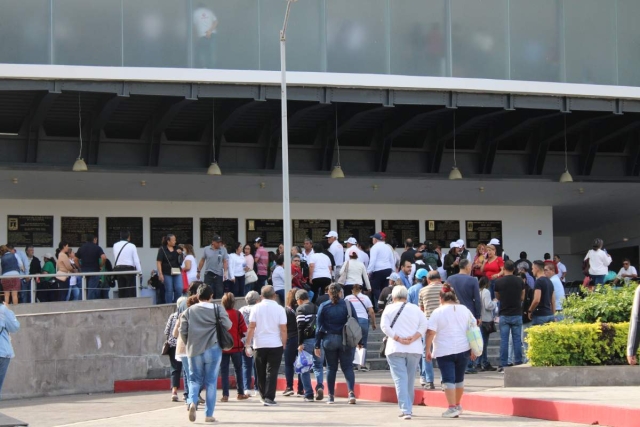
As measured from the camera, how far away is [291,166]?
2958 cm

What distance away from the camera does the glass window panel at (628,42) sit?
89.0ft

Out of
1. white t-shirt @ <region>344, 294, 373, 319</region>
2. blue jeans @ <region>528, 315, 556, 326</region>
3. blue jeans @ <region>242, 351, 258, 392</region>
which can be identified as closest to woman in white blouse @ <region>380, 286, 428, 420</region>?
white t-shirt @ <region>344, 294, 373, 319</region>

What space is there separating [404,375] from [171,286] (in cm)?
1025

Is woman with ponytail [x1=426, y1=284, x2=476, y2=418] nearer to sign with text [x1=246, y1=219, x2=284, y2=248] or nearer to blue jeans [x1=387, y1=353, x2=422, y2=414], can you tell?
blue jeans [x1=387, y1=353, x2=422, y2=414]

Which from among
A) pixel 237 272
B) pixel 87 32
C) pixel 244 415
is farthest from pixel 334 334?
pixel 87 32

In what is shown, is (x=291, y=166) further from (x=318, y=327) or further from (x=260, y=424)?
(x=260, y=424)

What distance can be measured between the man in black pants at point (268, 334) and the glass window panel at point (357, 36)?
38.0 feet

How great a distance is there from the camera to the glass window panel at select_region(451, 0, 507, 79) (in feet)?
85.3

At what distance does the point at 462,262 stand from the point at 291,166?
14254 mm

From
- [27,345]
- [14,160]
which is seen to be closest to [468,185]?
[14,160]

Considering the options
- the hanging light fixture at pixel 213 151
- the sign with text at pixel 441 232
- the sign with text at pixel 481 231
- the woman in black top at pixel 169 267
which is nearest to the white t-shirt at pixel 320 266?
the woman in black top at pixel 169 267

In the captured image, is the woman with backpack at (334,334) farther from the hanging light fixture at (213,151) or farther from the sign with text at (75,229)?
the sign with text at (75,229)

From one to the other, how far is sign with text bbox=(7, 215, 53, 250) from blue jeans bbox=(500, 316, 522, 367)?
1572 cm

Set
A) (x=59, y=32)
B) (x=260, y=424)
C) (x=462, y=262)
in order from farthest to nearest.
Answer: (x=59, y=32), (x=462, y=262), (x=260, y=424)
